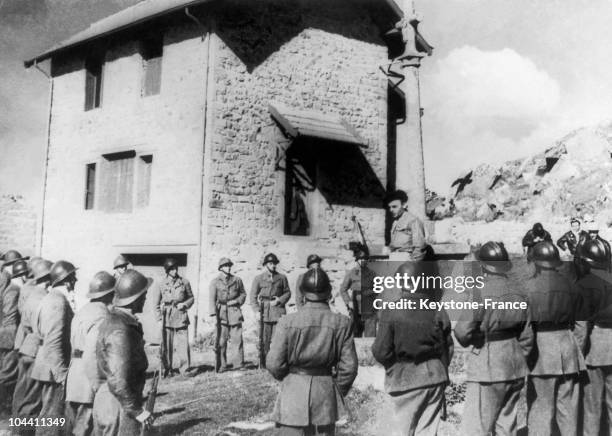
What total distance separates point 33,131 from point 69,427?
9.31 metres

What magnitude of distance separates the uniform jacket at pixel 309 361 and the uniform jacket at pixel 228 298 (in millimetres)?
4731

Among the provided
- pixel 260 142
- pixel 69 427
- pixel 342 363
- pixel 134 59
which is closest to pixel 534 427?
pixel 342 363

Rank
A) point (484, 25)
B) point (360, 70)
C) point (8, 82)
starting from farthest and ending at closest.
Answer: point (360, 70)
point (8, 82)
point (484, 25)

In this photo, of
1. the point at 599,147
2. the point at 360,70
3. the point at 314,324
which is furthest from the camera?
the point at 360,70

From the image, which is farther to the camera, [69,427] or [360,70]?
[360,70]

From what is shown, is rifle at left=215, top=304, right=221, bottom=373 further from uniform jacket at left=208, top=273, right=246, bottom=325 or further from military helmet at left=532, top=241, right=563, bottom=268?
military helmet at left=532, top=241, right=563, bottom=268

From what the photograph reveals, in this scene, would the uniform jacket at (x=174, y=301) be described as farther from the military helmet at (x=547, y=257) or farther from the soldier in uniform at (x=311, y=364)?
the military helmet at (x=547, y=257)

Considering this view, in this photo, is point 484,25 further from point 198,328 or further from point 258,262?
point 198,328

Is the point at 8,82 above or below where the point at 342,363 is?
above

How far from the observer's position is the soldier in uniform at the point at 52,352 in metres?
4.75

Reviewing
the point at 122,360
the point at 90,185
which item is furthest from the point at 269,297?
the point at 90,185

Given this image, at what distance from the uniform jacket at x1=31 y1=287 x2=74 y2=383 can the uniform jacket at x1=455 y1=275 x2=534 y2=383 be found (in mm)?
3374

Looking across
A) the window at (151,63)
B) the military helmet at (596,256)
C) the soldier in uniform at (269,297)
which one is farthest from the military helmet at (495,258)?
the window at (151,63)

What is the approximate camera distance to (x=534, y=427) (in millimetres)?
4734
